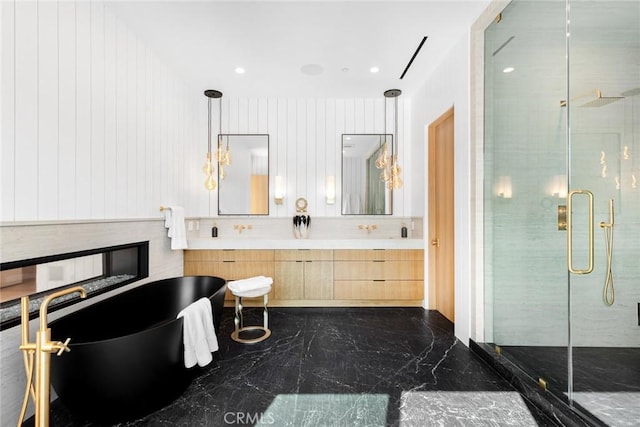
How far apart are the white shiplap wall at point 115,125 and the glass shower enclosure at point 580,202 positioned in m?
2.09

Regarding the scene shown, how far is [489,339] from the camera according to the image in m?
2.47

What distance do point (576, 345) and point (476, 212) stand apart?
1.13 meters

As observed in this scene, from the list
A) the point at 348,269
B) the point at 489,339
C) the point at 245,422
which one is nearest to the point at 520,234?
the point at 489,339

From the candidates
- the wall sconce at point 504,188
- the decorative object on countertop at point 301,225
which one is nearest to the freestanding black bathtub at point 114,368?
the decorative object on countertop at point 301,225

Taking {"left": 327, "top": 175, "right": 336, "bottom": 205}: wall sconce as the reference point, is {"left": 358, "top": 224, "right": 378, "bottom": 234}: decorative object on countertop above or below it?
below

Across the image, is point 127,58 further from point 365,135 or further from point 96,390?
point 365,135

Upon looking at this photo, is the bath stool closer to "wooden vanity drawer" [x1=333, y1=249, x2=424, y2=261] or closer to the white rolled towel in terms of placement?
the white rolled towel

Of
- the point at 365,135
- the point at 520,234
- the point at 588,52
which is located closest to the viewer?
the point at 588,52

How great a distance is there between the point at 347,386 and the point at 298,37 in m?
2.99

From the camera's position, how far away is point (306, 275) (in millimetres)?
3662

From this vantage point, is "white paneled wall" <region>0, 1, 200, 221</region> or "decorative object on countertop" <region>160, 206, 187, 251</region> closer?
"white paneled wall" <region>0, 1, 200, 221</region>

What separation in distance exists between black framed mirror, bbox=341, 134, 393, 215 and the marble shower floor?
173cm

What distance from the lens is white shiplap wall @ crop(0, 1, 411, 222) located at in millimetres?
1690

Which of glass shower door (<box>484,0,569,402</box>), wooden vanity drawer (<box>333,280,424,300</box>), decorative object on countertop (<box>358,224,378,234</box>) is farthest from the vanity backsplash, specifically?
glass shower door (<box>484,0,569,402</box>)
